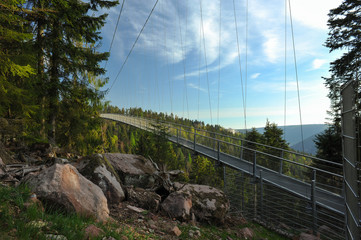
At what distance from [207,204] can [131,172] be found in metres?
2.49

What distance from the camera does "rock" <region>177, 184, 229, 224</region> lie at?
598cm

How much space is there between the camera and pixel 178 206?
5.44 m

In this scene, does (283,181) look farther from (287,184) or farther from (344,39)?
(344,39)

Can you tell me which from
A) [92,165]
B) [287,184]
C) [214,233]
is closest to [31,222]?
[92,165]

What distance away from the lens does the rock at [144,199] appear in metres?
5.34

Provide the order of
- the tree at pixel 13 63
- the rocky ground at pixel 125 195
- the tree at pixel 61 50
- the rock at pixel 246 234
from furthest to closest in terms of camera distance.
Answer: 1. the tree at pixel 61 50
2. the rock at pixel 246 234
3. the tree at pixel 13 63
4. the rocky ground at pixel 125 195

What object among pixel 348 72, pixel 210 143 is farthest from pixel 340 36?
pixel 210 143

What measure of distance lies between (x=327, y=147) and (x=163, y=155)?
13701mm

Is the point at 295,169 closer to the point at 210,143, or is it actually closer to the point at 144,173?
the point at 144,173

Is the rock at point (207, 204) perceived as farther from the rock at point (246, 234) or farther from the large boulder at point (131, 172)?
the large boulder at point (131, 172)

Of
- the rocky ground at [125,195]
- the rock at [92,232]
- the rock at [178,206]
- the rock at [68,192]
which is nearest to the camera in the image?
the rock at [92,232]

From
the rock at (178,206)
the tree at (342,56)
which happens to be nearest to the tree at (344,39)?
the tree at (342,56)

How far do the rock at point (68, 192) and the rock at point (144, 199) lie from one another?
58.7 inches

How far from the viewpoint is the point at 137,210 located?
4793 millimetres
